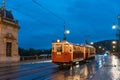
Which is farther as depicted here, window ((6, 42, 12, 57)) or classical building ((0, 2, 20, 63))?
window ((6, 42, 12, 57))

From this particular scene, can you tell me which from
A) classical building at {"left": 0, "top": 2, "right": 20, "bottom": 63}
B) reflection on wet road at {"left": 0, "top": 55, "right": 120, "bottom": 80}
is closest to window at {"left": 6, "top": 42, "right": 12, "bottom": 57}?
classical building at {"left": 0, "top": 2, "right": 20, "bottom": 63}

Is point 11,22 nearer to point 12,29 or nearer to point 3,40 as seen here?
point 12,29

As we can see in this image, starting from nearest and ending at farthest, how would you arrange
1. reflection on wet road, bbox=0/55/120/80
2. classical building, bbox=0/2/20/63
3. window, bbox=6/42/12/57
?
reflection on wet road, bbox=0/55/120/80, classical building, bbox=0/2/20/63, window, bbox=6/42/12/57

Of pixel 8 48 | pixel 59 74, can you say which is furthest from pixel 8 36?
pixel 59 74

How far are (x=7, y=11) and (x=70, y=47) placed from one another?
1025 inches

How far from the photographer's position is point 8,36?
57531 mm

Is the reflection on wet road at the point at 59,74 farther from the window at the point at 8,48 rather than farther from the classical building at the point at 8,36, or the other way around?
the window at the point at 8,48

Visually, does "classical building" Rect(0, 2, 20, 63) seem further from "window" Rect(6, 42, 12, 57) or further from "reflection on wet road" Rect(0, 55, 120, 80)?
"reflection on wet road" Rect(0, 55, 120, 80)

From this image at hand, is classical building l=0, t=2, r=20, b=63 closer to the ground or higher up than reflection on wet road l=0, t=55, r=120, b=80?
higher up

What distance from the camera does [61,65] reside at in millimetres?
39906

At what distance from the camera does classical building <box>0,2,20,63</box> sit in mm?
55156

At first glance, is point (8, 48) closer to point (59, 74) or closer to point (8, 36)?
point (8, 36)

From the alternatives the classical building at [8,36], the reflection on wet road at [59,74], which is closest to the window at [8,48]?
the classical building at [8,36]

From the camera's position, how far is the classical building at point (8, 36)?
181ft
